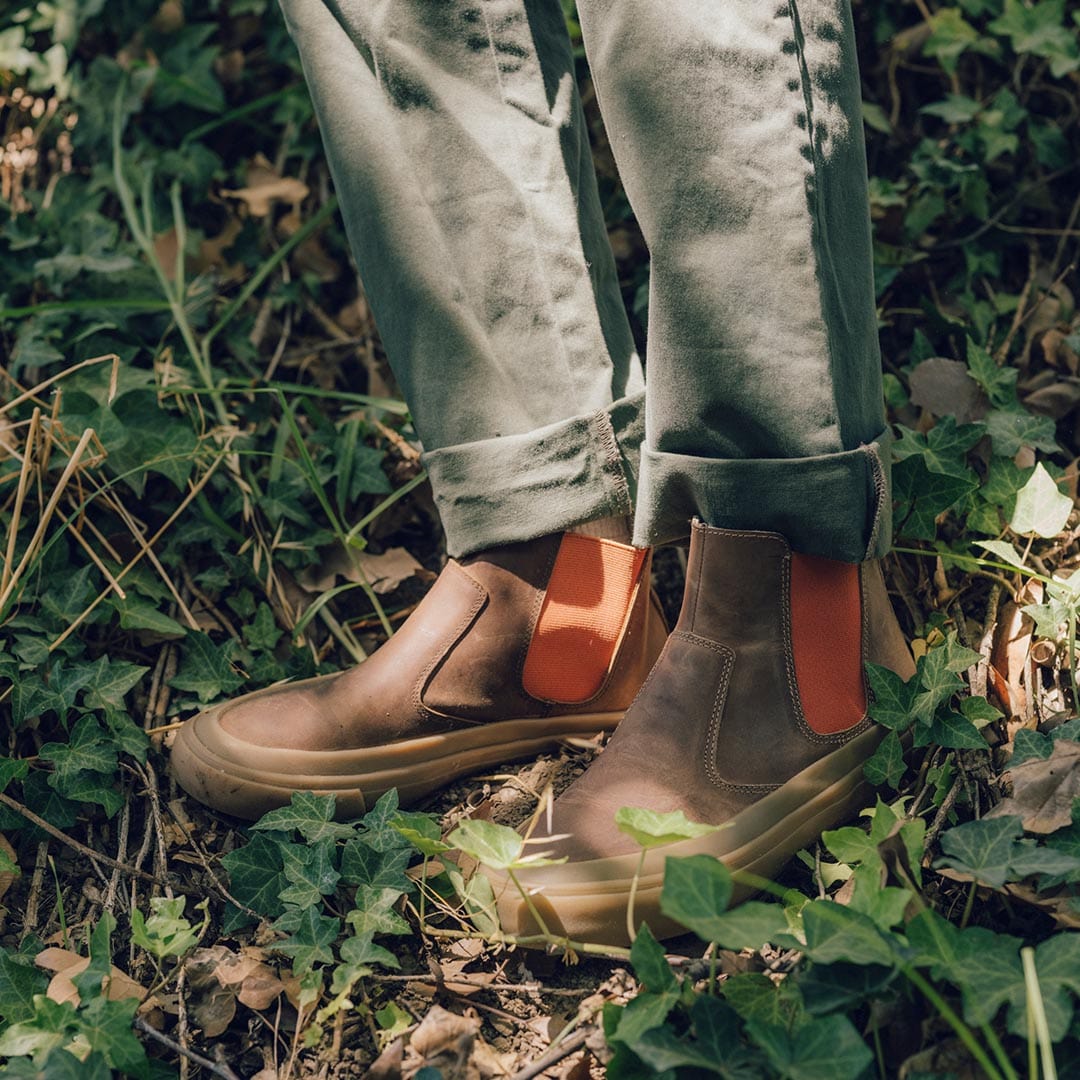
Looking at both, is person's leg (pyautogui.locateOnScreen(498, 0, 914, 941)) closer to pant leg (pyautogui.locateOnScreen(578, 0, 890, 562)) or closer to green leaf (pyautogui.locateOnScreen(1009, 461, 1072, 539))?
pant leg (pyautogui.locateOnScreen(578, 0, 890, 562))

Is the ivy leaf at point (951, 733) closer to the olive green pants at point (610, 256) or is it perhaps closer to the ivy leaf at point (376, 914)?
the olive green pants at point (610, 256)

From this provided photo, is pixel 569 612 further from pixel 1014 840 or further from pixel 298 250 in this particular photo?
pixel 298 250

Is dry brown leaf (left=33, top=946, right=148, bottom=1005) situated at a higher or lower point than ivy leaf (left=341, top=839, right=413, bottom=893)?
lower

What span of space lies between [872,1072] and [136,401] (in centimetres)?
133

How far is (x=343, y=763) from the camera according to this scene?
1263 millimetres

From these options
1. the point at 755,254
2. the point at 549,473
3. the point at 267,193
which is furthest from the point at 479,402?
the point at 267,193

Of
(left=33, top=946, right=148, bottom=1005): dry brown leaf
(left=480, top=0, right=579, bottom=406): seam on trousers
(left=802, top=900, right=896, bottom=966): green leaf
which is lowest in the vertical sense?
(left=33, top=946, right=148, bottom=1005): dry brown leaf

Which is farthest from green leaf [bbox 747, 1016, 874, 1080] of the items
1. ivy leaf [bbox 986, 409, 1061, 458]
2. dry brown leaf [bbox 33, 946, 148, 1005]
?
ivy leaf [bbox 986, 409, 1061, 458]

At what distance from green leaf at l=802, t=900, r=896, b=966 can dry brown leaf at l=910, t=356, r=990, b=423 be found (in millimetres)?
849

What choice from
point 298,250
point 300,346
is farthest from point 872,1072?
point 298,250

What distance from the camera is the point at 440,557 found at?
164 cm

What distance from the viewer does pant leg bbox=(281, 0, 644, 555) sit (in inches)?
45.6

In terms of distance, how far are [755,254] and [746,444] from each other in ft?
0.58

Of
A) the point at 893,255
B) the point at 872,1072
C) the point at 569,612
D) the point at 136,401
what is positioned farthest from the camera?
the point at 893,255
